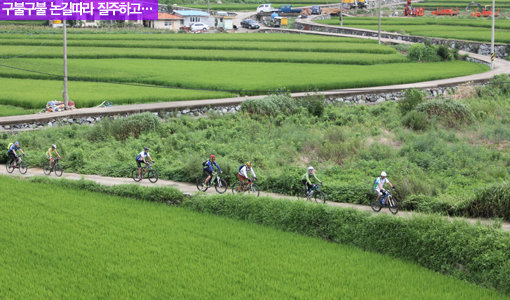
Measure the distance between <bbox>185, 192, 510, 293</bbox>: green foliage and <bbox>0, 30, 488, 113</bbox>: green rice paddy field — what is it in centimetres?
2397

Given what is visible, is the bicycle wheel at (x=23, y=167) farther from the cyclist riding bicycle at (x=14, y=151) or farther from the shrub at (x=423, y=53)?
the shrub at (x=423, y=53)

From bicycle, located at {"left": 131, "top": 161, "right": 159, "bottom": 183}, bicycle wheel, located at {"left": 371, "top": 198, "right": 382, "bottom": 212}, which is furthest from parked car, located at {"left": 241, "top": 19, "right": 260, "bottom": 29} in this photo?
bicycle wheel, located at {"left": 371, "top": 198, "right": 382, "bottom": 212}

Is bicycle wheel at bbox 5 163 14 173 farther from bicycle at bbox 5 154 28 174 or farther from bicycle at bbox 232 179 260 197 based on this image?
bicycle at bbox 232 179 260 197

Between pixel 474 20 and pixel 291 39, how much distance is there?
27304 mm

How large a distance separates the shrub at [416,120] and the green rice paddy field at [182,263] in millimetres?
19231

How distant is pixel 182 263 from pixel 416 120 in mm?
23278

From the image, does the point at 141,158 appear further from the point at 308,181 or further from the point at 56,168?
the point at 308,181

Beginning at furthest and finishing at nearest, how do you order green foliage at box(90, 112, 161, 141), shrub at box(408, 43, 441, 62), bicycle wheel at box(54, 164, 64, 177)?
shrub at box(408, 43, 441, 62) < green foliage at box(90, 112, 161, 141) < bicycle wheel at box(54, 164, 64, 177)

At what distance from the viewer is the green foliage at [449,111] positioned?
38469 mm

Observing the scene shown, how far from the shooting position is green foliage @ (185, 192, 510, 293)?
16375 mm

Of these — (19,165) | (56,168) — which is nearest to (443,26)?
(56,168)

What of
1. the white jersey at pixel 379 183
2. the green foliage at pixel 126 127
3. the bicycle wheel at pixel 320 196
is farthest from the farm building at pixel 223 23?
the white jersey at pixel 379 183

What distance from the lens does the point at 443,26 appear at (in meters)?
88.2

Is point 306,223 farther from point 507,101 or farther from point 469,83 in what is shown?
point 469,83
